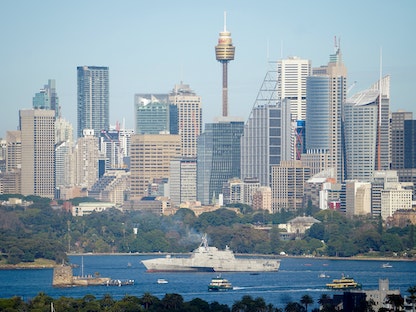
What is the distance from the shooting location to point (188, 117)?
189750mm

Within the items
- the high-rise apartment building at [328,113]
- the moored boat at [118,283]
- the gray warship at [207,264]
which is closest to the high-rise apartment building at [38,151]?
the high-rise apartment building at [328,113]

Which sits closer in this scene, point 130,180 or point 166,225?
point 166,225

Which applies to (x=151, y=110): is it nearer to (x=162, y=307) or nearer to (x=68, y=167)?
(x=68, y=167)

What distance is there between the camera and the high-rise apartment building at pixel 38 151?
178250 mm

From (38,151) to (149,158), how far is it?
1252 cm

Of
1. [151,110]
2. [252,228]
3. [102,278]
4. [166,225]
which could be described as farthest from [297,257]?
[151,110]

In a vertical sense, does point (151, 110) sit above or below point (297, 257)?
above

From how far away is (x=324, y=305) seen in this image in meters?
65.1

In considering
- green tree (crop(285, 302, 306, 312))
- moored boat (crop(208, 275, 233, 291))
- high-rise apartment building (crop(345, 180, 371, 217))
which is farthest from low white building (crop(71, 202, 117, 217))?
green tree (crop(285, 302, 306, 312))

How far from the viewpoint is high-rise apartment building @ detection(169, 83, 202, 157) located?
186375 millimetres

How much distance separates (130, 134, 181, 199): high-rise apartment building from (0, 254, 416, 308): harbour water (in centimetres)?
5871

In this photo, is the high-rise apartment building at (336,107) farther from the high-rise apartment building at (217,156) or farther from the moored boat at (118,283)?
the moored boat at (118,283)

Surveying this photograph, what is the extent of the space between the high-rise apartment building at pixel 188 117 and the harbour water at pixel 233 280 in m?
69.8

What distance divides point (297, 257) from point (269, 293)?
3797 cm
